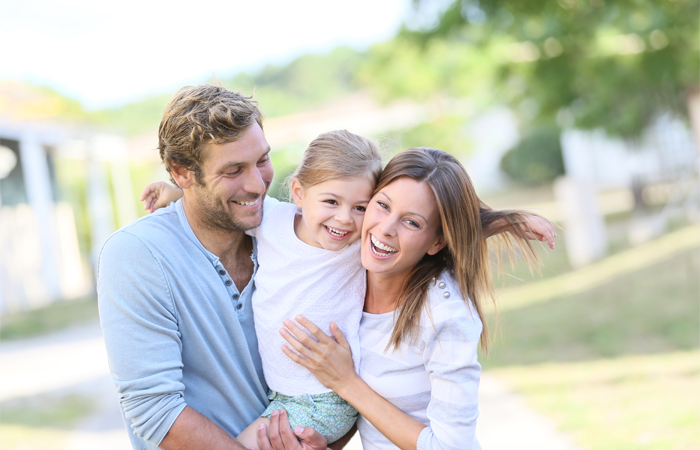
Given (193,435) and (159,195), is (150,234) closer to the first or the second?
(159,195)

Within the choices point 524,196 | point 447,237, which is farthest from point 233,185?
point 524,196

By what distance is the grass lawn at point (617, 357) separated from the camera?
4.99m

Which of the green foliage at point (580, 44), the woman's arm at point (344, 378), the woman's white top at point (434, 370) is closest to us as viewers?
the woman's white top at point (434, 370)

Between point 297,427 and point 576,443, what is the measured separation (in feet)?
10.5

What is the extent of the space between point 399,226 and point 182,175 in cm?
87

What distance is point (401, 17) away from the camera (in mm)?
7508

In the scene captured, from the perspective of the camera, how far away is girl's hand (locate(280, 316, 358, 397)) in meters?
2.32

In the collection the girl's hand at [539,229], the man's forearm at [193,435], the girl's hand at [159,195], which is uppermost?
the girl's hand at [159,195]

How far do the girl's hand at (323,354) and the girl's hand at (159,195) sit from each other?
2.65 feet

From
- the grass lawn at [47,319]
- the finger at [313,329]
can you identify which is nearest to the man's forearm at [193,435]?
the finger at [313,329]

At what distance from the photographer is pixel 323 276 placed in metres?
2.46

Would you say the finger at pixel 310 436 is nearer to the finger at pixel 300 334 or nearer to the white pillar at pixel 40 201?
the finger at pixel 300 334

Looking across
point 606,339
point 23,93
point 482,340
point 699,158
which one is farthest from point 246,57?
point 482,340

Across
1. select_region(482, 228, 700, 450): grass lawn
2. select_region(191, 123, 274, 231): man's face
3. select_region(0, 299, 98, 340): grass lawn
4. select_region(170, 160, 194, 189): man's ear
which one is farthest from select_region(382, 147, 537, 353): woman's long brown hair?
select_region(0, 299, 98, 340): grass lawn
